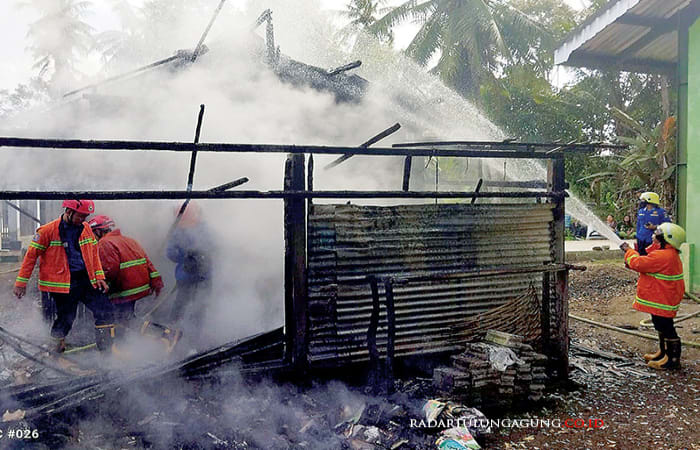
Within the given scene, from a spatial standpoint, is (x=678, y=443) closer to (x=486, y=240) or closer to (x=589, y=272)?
(x=486, y=240)

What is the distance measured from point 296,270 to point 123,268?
2444mm

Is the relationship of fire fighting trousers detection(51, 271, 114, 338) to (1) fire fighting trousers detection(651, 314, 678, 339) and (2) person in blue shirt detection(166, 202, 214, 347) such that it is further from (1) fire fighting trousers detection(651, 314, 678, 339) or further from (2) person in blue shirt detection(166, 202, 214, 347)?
(1) fire fighting trousers detection(651, 314, 678, 339)

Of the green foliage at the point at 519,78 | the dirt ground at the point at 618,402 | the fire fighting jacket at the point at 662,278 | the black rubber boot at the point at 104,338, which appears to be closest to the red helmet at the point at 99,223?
the black rubber boot at the point at 104,338

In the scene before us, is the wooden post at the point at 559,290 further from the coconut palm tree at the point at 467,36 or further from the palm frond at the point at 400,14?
the palm frond at the point at 400,14

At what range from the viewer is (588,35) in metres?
11.3

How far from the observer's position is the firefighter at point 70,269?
220 inches

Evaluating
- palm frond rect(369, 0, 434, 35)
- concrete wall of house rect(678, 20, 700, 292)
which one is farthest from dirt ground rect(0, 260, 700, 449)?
palm frond rect(369, 0, 434, 35)

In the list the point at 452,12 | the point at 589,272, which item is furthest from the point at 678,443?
the point at 452,12

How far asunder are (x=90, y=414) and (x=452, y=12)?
74.3ft

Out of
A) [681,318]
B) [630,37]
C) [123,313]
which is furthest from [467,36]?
[123,313]

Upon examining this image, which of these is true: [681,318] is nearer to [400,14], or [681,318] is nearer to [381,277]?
[381,277]

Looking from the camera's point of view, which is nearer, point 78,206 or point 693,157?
point 78,206

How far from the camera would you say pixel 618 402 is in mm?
5273

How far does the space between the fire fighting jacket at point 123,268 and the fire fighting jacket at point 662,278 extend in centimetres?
567
